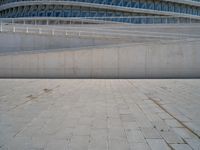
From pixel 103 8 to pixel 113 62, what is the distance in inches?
1398

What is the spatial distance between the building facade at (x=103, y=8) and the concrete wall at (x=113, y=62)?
34459 millimetres

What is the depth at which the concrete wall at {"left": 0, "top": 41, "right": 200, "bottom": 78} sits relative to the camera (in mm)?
17688

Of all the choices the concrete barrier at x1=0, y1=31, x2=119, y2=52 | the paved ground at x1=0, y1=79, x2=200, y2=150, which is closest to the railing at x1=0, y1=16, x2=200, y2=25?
the concrete barrier at x1=0, y1=31, x2=119, y2=52

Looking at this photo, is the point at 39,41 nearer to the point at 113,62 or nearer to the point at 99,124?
the point at 113,62

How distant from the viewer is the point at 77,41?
21781 millimetres

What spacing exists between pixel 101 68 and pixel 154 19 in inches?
644

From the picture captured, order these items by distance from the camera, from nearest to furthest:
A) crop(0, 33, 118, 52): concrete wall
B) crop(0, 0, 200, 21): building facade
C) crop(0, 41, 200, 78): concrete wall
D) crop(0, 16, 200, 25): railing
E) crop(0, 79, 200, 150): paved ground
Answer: crop(0, 79, 200, 150): paved ground → crop(0, 41, 200, 78): concrete wall → crop(0, 33, 118, 52): concrete wall → crop(0, 16, 200, 25): railing → crop(0, 0, 200, 21): building facade

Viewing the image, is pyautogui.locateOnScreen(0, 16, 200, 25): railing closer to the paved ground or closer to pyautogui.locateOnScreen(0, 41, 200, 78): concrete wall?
pyautogui.locateOnScreen(0, 41, 200, 78): concrete wall

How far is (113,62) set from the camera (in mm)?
17812

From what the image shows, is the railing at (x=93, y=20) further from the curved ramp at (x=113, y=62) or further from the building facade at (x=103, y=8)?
the curved ramp at (x=113, y=62)

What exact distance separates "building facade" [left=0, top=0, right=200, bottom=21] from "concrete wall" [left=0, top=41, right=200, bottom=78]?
34459 mm

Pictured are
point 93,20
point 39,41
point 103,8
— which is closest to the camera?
point 39,41

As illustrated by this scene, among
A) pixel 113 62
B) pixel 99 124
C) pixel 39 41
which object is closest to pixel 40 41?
pixel 39 41

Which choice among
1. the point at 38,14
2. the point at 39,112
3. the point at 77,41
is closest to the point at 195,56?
the point at 77,41
